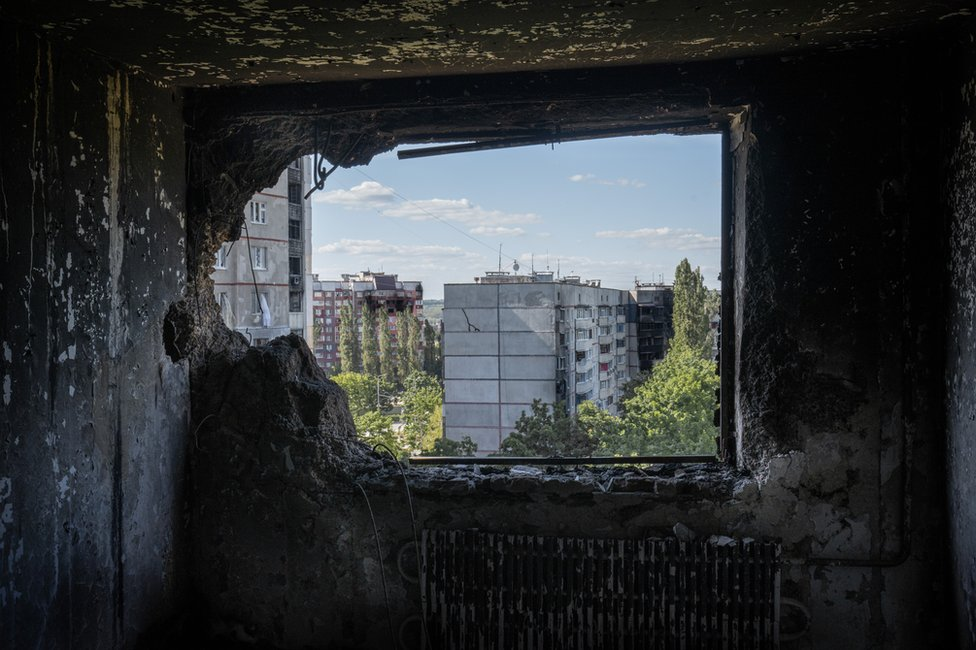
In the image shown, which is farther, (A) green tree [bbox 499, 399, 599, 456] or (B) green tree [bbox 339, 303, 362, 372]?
(B) green tree [bbox 339, 303, 362, 372]

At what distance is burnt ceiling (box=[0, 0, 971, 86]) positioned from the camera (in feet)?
6.89

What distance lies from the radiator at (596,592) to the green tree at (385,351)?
25.8 metres

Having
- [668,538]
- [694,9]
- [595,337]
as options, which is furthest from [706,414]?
[694,9]

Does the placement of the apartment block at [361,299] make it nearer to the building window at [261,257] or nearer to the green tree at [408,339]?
the green tree at [408,339]

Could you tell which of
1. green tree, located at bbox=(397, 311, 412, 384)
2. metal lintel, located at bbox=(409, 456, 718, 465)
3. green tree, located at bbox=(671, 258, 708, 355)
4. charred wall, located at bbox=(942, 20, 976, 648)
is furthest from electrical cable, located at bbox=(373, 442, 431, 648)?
green tree, located at bbox=(397, 311, 412, 384)

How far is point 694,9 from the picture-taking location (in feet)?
7.07

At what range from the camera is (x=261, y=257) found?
46.5ft

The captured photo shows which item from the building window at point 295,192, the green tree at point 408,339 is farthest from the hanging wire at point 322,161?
the green tree at point 408,339

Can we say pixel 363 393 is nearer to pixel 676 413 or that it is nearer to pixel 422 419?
pixel 422 419

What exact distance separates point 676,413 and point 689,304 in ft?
28.5

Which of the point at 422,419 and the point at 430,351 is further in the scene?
the point at 430,351

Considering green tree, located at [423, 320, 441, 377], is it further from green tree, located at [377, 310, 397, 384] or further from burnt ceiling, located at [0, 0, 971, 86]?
burnt ceiling, located at [0, 0, 971, 86]

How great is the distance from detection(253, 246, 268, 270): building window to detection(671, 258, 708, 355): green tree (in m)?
11.9

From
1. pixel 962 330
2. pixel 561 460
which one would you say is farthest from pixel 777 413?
pixel 561 460
